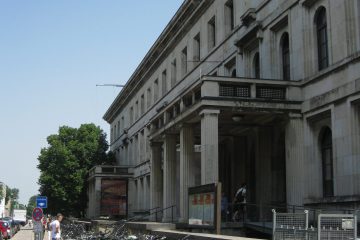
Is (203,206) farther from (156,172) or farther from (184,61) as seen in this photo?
(184,61)

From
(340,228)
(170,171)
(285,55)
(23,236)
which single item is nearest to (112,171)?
(23,236)

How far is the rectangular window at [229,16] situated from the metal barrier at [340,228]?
2024cm

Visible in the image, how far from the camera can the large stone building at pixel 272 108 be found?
2114 cm

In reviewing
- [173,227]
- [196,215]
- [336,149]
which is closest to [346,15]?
[336,149]

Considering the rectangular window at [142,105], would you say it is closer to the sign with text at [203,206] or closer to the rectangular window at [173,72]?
the rectangular window at [173,72]

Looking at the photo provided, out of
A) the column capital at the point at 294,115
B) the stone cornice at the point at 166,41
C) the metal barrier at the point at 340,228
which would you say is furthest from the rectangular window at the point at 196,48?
the metal barrier at the point at 340,228

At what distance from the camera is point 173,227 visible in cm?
2423

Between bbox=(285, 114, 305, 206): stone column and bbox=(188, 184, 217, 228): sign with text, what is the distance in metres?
5.03

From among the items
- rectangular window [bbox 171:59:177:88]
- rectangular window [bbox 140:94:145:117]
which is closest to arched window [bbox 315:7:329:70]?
rectangular window [bbox 171:59:177:88]

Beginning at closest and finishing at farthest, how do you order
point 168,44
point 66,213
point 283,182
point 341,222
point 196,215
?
point 341,222 → point 196,215 → point 283,182 → point 168,44 → point 66,213

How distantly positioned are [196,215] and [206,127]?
15.6 feet

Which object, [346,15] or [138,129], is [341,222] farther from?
[138,129]

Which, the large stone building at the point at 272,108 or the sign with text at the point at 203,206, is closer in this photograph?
the sign with text at the point at 203,206

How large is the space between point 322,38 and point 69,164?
51.1 m
